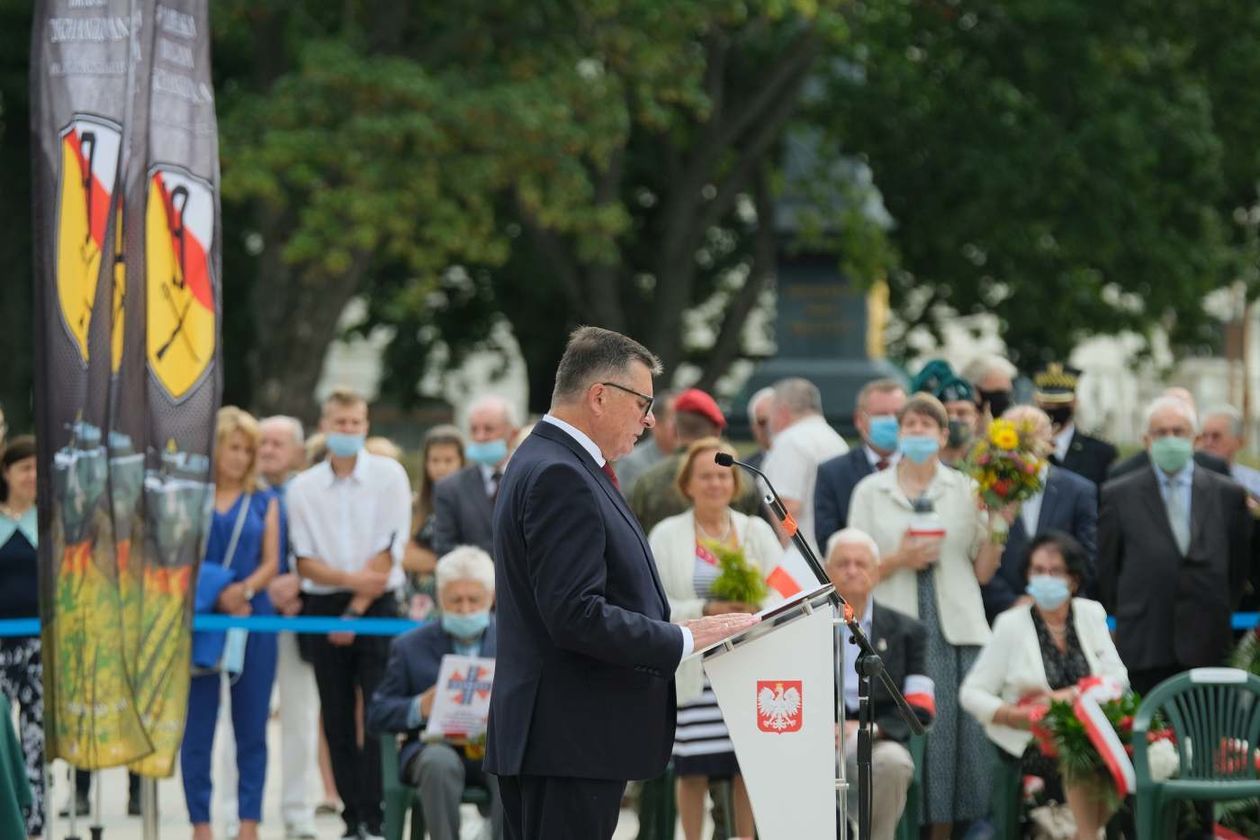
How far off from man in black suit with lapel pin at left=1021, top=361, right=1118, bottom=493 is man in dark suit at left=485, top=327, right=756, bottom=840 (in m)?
6.24

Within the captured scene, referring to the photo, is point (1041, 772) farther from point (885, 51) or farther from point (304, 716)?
point (885, 51)

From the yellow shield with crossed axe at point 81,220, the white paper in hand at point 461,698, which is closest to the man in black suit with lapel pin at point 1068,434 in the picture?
the white paper in hand at point 461,698

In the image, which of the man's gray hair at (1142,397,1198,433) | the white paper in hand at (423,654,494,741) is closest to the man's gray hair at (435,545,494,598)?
the white paper in hand at (423,654,494,741)

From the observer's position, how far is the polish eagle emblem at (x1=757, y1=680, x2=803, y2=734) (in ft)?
19.3

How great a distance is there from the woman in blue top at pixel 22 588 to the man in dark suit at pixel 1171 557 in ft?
15.8

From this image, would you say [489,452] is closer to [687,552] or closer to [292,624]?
[292,624]

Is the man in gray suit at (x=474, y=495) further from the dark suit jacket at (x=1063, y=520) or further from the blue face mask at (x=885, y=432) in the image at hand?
the dark suit jacket at (x=1063, y=520)

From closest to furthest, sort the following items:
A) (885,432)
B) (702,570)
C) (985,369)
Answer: (702,570)
(885,432)
(985,369)

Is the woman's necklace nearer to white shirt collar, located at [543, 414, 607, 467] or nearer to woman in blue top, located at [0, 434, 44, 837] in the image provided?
woman in blue top, located at [0, 434, 44, 837]

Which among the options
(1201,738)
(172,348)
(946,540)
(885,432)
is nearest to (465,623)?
(172,348)

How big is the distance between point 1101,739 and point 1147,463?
288 cm

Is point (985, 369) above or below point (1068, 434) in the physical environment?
above

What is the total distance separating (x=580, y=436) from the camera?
5.52 metres

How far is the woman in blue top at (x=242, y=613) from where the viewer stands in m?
9.66
